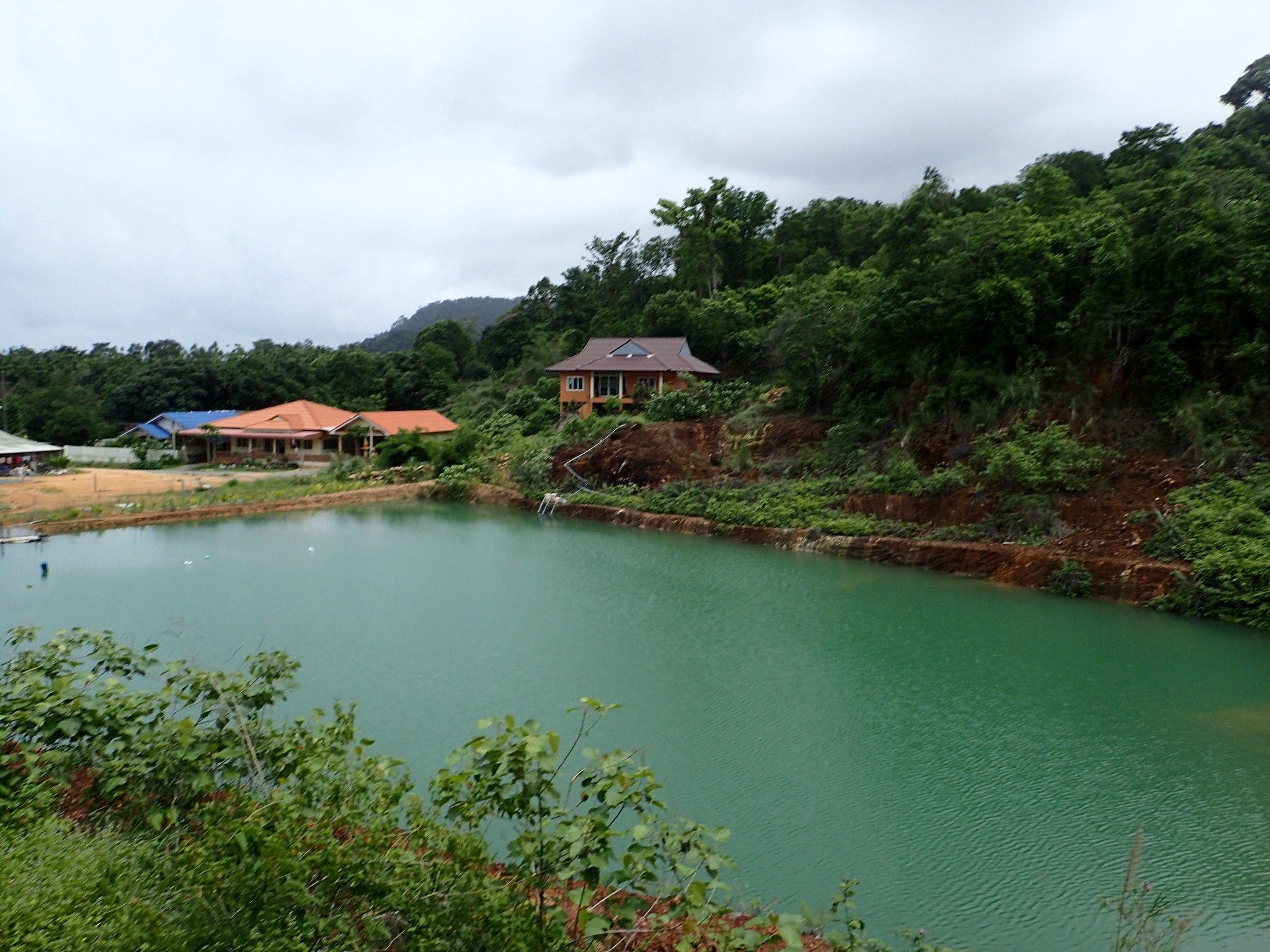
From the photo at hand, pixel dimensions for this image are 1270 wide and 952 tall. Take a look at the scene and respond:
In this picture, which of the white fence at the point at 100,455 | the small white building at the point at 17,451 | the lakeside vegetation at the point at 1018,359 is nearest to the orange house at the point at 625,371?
the lakeside vegetation at the point at 1018,359

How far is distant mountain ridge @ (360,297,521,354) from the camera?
111 m

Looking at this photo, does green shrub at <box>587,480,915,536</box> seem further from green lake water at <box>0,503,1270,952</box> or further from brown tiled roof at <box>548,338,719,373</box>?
brown tiled roof at <box>548,338,719,373</box>

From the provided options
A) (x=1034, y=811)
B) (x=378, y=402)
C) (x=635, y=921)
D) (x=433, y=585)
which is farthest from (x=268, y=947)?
(x=378, y=402)

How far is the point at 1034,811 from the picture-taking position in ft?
24.1

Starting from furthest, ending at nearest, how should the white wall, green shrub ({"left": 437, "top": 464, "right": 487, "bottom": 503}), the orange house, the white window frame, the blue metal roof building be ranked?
the blue metal roof building < the white wall < the white window frame < the orange house < green shrub ({"left": 437, "top": 464, "right": 487, "bottom": 503})

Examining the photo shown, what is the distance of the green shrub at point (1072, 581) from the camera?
46.9 ft

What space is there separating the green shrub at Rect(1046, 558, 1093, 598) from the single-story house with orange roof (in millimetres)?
24842

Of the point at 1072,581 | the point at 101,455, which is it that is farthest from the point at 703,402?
the point at 101,455

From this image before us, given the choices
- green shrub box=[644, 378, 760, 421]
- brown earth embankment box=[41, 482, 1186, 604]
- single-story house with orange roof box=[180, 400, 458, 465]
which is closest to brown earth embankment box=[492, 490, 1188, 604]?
brown earth embankment box=[41, 482, 1186, 604]

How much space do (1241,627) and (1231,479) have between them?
355 cm

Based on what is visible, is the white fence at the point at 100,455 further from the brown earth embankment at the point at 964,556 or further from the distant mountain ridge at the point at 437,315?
the distant mountain ridge at the point at 437,315

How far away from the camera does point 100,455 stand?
3553cm

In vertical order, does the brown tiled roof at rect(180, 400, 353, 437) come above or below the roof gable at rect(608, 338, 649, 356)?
below

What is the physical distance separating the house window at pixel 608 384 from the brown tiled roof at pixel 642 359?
21.7 inches
